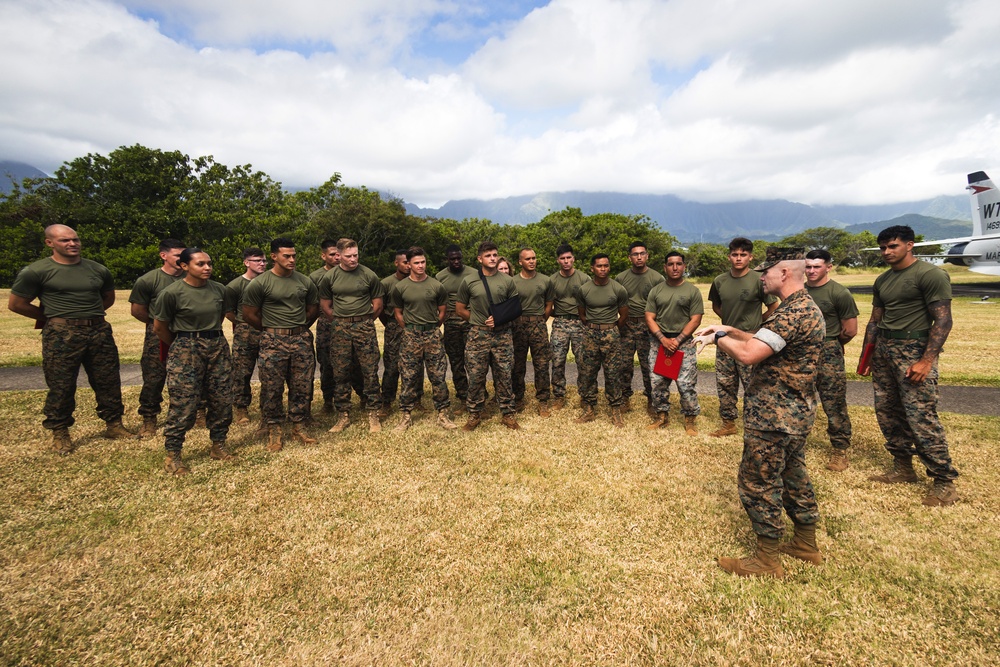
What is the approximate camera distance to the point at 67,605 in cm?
312

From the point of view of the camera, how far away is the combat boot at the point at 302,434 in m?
5.89

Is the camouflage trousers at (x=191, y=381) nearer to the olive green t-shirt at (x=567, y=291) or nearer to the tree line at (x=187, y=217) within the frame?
the olive green t-shirt at (x=567, y=291)

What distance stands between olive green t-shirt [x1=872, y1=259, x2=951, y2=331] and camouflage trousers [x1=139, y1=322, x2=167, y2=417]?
28.8 feet

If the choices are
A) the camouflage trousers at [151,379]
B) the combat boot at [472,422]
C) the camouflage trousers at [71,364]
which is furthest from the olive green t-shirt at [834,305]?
the camouflage trousers at [71,364]

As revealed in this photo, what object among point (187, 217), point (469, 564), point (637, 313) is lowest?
point (469, 564)

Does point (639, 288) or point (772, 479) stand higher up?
point (639, 288)

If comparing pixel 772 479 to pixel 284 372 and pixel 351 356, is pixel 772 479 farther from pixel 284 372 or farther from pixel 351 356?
pixel 284 372

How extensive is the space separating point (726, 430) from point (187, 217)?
1475 inches

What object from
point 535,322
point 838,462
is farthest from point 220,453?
point 838,462

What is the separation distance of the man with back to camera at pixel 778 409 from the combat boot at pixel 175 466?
5.62 m

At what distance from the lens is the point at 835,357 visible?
17.0ft

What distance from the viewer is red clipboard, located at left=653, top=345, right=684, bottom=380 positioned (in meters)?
4.38

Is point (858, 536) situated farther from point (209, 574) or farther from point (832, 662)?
point (209, 574)

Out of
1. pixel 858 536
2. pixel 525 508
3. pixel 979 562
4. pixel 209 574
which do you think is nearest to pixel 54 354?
pixel 209 574
